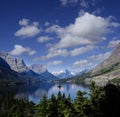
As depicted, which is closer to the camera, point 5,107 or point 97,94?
point 97,94

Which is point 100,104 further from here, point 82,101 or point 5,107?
point 5,107

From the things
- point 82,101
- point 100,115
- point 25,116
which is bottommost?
point 25,116

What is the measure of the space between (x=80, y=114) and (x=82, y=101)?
2.67 metres

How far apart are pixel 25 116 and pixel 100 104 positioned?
77.9 meters

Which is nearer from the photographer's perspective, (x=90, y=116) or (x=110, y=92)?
(x=90, y=116)

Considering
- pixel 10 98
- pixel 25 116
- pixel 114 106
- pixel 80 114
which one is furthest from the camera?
pixel 10 98

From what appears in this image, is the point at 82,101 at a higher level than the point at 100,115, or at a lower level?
higher

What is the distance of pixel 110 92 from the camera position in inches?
2472

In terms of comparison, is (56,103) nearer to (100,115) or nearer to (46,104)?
(46,104)

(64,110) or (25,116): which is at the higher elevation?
(64,110)

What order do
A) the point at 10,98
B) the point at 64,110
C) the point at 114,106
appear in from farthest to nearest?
the point at 10,98 < the point at 114,106 < the point at 64,110

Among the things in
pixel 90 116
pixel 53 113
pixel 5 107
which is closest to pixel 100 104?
pixel 90 116

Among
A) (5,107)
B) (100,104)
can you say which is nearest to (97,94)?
(100,104)

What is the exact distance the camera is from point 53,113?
57125mm
